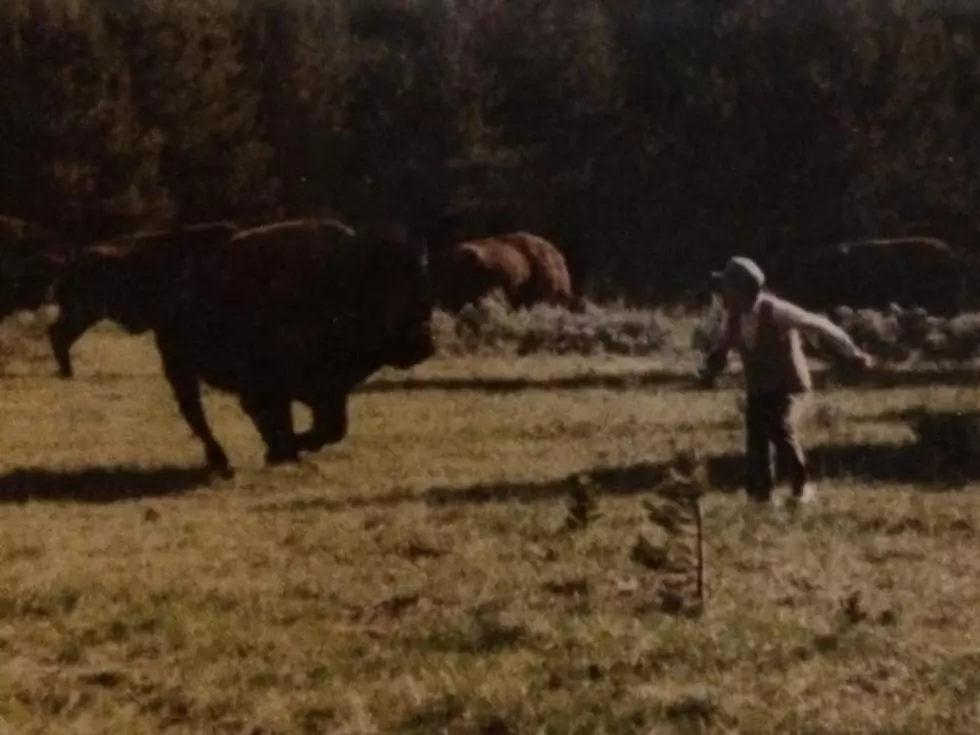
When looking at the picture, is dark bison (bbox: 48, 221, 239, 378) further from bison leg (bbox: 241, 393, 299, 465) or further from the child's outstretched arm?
the child's outstretched arm

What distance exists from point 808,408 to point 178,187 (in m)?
1.60

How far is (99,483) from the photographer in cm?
422

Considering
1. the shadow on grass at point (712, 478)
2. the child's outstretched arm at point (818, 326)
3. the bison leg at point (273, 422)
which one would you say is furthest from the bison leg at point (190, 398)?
the child's outstretched arm at point (818, 326)

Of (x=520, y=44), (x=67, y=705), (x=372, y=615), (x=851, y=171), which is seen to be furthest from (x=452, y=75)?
(x=67, y=705)

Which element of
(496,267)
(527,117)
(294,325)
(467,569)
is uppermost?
(527,117)

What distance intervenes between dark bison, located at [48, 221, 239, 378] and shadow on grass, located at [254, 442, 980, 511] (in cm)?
63

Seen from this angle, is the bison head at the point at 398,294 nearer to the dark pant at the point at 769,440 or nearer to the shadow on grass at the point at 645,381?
the shadow on grass at the point at 645,381

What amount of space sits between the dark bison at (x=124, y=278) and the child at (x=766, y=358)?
3.81ft

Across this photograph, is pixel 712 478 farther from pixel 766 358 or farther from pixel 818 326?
pixel 818 326

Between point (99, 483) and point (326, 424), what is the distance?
1.82 feet

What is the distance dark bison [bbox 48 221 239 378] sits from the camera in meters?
4.05

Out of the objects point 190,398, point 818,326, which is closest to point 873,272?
point 818,326

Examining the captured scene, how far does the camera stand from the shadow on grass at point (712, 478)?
3959 millimetres

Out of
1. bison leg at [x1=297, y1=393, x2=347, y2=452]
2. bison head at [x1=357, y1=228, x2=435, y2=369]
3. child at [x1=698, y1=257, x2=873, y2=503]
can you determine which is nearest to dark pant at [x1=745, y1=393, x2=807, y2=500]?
child at [x1=698, y1=257, x2=873, y2=503]
